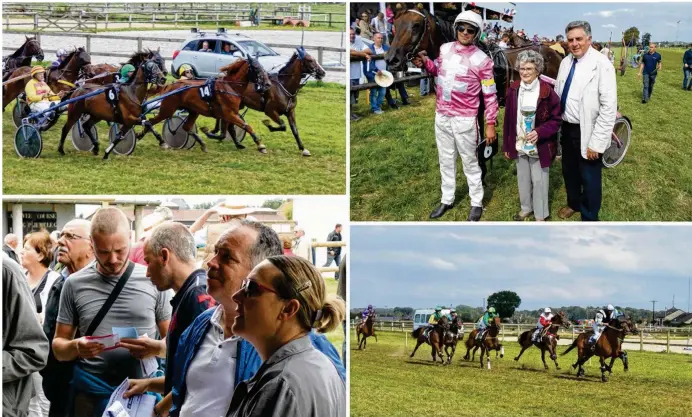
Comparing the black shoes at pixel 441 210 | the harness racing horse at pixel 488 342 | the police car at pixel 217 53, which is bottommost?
the harness racing horse at pixel 488 342

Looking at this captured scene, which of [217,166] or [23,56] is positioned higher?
[23,56]

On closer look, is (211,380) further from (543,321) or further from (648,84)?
(648,84)

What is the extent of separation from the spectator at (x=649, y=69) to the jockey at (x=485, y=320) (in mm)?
1725

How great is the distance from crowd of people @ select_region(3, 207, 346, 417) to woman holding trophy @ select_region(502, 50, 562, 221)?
213 cm

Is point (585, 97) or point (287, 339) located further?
point (585, 97)

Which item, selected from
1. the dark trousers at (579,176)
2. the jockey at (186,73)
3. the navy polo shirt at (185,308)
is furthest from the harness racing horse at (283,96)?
the navy polo shirt at (185,308)

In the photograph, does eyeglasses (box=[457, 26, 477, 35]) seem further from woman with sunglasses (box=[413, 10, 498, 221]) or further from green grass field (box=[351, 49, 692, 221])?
green grass field (box=[351, 49, 692, 221])

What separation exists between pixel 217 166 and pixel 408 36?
65.3 inches

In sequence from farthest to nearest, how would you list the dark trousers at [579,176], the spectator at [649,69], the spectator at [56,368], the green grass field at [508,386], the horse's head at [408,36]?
the green grass field at [508,386] < the spectator at [649,69] < the horse's head at [408,36] < the dark trousers at [579,176] < the spectator at [56,368]

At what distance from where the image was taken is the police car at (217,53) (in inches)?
278

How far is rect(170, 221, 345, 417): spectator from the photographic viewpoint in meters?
3.19

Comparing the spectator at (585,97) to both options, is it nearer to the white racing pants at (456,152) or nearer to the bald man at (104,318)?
the white racing pants at (456,152)

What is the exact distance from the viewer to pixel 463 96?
6.01 m

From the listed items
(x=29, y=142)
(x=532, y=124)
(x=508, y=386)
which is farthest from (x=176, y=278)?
(x=508, y=386)
